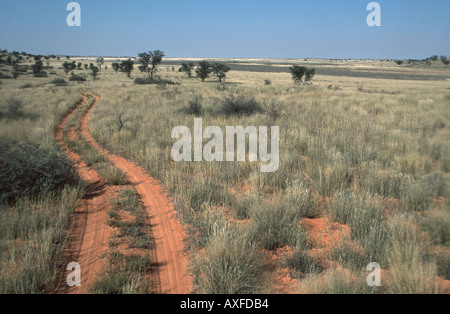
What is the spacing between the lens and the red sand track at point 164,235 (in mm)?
3420

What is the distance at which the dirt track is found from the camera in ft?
11.5

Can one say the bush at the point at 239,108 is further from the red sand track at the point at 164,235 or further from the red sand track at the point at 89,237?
the red sand track at the point at 89,237

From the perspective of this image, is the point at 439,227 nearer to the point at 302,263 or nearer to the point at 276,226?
the point at 302,263

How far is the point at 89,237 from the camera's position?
436cm

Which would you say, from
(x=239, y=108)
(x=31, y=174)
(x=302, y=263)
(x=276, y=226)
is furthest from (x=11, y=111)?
(x=302, y=263)

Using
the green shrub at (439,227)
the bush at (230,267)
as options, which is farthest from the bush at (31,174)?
the green shrub at (439,227)

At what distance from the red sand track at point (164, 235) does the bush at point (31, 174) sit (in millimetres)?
1555

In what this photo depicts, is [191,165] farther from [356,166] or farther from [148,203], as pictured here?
[356,166]

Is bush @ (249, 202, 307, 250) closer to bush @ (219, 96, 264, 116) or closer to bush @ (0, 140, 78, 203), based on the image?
bush @ (0, 140, 78, 203)

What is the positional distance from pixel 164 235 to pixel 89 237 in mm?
1246

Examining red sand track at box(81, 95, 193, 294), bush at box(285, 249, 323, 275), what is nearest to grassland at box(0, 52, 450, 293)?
bush at box(285, 249, 323, 275)

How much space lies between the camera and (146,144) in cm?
923
